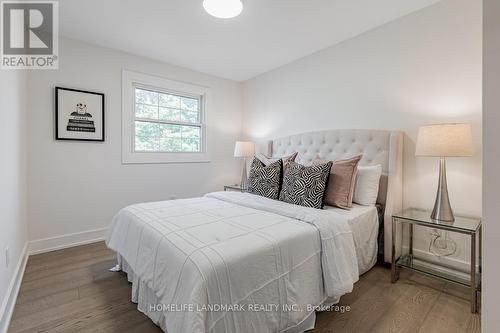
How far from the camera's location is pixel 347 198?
2.20 metres

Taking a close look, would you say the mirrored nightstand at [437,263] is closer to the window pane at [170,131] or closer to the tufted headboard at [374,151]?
the tufted headboard at [374,151]

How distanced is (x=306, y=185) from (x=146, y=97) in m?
2.65

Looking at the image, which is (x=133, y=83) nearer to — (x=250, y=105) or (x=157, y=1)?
Result: (x=157, y=1)

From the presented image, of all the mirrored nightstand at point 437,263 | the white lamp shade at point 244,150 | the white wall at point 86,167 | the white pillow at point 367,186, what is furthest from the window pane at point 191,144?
the mirrored nightstand at point 437,263

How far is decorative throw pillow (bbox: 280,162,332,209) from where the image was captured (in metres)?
2.13

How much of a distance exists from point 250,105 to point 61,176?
2912 millimetres

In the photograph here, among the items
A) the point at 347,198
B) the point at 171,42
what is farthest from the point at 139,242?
the point at 171,42

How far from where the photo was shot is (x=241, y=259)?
120 cm

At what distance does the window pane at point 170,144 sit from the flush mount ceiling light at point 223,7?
6.64 ft

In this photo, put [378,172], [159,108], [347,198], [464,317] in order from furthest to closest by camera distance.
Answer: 1. [159,108]
2. [378,172]
3. [347,198]
4. [464,317]

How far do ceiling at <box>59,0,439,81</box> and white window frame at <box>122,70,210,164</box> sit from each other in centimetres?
33

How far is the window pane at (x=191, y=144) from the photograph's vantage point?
12.6 feet

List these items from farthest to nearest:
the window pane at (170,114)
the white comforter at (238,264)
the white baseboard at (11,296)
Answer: the window pane at (170,114)
the white baseboard at (11,296)
the white comforter at (238,264)
